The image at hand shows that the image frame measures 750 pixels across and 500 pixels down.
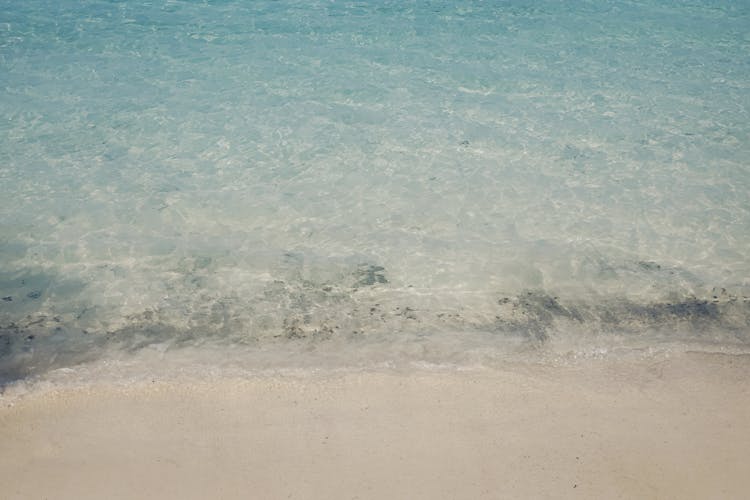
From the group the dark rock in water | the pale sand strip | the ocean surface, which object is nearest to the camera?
the pale sand strip

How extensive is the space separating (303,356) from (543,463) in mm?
2498

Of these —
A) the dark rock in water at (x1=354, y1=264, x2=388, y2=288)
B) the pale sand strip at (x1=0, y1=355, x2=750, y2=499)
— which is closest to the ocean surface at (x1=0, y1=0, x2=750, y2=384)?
the dark rock in water at (x1=354, y1=264, x2=388, y2=288)

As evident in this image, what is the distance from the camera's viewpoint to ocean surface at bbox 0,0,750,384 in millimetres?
6727

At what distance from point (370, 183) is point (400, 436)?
4.51m

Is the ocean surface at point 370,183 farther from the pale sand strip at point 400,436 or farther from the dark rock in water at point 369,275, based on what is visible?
the pale sand strip at point 400,436

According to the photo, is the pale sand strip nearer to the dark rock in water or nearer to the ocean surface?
the ocean surface

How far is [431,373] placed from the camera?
611 cm

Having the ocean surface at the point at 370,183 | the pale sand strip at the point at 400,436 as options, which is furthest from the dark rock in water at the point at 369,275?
the pale sand strip at the point at 400,436

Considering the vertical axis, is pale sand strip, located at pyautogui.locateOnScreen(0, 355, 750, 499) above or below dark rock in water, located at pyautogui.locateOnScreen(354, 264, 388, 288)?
below

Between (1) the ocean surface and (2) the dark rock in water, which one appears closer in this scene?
(1) the ocean surface

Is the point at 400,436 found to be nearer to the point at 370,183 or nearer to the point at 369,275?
the point at 369,275

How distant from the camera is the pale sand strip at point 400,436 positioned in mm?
5086

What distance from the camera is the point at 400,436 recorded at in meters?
5.49

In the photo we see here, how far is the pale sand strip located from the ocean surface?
17.0 inches
